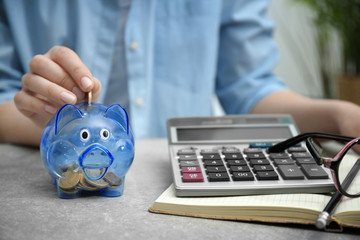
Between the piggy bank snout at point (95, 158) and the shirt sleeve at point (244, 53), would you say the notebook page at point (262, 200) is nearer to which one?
the piggy bank snout at point (95, 158)

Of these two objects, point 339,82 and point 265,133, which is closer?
point 265,133

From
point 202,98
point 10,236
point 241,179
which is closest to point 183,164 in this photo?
point 241,179

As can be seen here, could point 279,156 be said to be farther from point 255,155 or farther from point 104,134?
point 104,134

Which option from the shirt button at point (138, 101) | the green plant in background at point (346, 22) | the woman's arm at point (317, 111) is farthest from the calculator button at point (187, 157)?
the green plant in background at point (346, 22)

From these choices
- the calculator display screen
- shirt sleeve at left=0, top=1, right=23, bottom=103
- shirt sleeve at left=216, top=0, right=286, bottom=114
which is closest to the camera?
the calculator display screen

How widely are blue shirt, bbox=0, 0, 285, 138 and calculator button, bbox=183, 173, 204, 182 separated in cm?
42

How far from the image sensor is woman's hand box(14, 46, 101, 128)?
0.39m

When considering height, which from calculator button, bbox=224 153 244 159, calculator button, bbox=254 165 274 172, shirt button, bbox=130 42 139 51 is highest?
shirt button, bbox=130 42 139 51

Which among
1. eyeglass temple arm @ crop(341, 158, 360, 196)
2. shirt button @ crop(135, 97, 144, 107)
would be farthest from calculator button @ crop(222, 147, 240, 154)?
shirt button @ crop(135, 97, 144, 107)

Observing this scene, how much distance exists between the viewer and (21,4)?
0.74 meters

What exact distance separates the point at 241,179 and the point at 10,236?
0.20 metres

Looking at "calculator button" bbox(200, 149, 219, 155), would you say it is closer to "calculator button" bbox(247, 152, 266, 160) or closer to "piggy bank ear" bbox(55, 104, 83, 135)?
"calculator button" bbox(247, 152, 266, 160)

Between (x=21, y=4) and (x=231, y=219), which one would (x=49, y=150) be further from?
(x=21, y=4)

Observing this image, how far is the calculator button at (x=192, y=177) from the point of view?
0.37 metres
